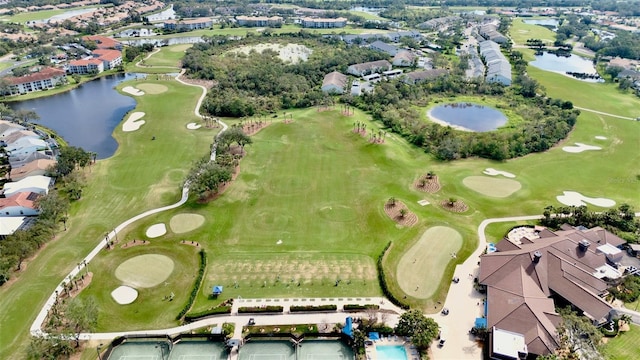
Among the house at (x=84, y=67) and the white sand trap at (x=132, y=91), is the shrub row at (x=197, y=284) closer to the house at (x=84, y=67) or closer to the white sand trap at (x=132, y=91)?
the white sand trap at (x=132, y=91)

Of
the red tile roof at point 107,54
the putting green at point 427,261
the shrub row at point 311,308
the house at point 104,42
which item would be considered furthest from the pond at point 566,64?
the house at point 104,42

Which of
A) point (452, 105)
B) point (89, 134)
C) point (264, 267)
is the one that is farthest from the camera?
point (452, 105)

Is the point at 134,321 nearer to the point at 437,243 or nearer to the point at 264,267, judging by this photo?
the point at 264,267

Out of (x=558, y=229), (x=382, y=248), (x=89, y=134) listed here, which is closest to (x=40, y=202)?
(x=89, y=134)

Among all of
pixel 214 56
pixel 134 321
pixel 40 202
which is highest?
pixel 214 56

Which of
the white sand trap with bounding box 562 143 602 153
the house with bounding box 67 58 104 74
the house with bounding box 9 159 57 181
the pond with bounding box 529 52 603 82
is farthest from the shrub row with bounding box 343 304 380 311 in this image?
the pond with bounding box 529 52 603 82

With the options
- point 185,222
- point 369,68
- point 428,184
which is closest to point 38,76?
point 185,222

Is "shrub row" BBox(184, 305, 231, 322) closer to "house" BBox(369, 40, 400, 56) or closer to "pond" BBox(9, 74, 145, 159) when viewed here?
"pond" BBox(9, 74, 145, 159)
